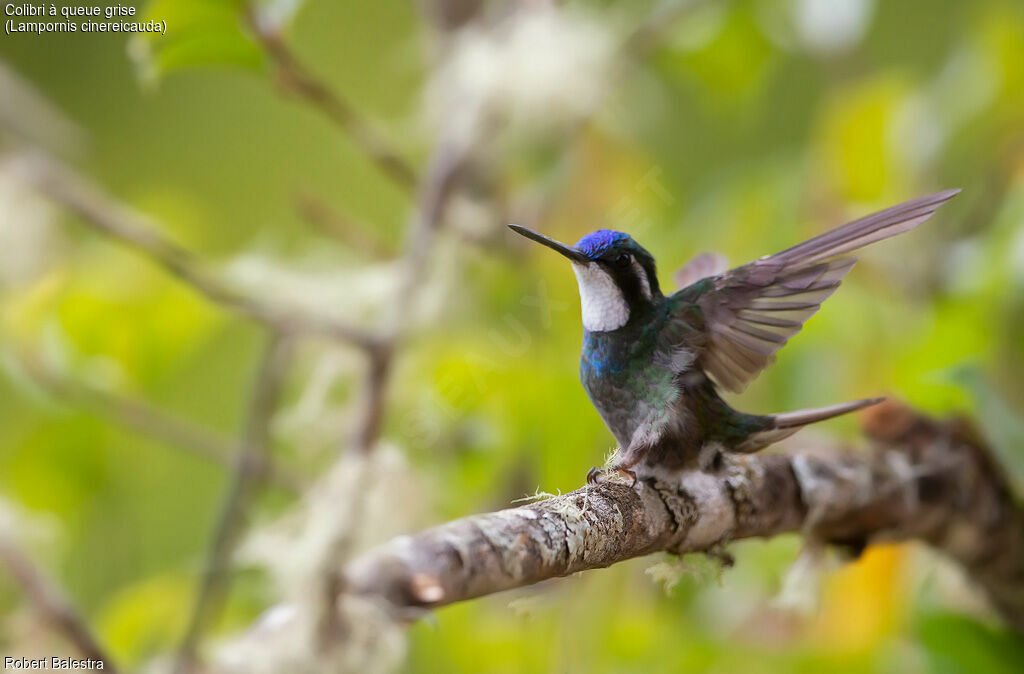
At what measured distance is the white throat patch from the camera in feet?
1.45

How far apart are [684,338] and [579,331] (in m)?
0.32

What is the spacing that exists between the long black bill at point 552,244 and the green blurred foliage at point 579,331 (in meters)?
0.11

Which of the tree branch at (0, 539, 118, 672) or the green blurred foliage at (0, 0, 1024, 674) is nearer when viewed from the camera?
the tree branch at (0, 539, 118, 672)

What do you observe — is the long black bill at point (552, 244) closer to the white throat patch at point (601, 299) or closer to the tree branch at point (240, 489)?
the white throat patch at point (601, 299)

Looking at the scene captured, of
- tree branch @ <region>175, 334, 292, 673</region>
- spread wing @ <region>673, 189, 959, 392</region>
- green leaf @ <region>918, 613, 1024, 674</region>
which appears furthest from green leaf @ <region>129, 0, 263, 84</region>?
green leaf @ <region>918, 613, 1024, 674</region>

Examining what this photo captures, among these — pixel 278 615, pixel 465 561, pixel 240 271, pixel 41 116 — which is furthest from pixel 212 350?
pixel 465 561

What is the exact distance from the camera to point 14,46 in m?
1.01

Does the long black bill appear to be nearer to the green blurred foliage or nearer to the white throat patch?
the white throat patch

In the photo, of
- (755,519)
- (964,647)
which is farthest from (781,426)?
(964,647)

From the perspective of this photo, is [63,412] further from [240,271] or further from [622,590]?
[622,590]

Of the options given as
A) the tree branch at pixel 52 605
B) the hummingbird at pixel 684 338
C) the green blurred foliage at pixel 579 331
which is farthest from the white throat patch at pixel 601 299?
the tree branch at pixel 52 605

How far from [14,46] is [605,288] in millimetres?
839

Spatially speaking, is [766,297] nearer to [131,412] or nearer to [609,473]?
[609,473]

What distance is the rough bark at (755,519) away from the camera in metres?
0.30
